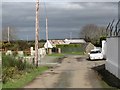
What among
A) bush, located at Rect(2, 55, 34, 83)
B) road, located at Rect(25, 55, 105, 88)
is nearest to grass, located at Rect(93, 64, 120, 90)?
road, located at Rect(25, 55, 105, 88)

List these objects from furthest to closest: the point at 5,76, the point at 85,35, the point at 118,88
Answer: the point at 85,35
the point at 5,76
the point at 118,88

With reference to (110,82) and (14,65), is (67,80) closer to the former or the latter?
(110,82)

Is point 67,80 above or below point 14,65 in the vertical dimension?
below

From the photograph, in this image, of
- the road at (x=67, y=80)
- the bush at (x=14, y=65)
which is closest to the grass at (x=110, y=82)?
the road at (x=67, y=80)

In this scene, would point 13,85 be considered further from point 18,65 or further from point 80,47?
point 80,47

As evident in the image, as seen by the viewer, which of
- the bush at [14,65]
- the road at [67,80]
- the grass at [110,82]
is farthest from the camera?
the bush at [14,65]

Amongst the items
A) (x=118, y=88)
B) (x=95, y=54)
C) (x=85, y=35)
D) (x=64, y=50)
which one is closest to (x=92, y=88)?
(x=118, y=88)

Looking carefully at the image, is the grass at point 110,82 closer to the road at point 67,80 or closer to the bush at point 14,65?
the road at point 67,80

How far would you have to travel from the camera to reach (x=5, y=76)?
20.5 meters

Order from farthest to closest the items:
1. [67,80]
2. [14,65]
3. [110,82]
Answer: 1. [14,65]
2. [67,80]
3. [110,82]

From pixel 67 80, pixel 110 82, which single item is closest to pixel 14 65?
pixel 67 80

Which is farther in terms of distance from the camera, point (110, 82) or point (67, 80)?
point (67, 80)

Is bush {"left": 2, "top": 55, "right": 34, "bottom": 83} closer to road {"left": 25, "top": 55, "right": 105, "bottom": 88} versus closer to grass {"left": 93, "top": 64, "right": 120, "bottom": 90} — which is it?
road {"left": 25, "top": 55, "right": 105, "bottom": 88}

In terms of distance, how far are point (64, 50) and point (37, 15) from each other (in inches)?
2314
